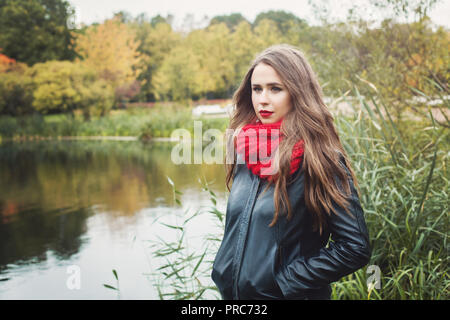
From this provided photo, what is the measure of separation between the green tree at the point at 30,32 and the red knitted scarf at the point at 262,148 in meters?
29.9

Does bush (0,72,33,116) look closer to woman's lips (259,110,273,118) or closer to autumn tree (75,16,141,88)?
autumn tree (75,16,141,88)

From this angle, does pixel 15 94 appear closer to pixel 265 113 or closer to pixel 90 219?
pixel 90 219

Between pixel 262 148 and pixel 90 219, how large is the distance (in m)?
6.84

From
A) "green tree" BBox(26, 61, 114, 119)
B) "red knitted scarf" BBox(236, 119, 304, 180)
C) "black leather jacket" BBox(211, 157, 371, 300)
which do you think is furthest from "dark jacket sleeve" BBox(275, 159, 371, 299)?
"green tree" BBox(26, 61, 114, 119)

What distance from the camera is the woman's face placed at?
130cm

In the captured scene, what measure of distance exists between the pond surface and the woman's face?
1.61 m

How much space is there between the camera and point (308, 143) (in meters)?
1.24

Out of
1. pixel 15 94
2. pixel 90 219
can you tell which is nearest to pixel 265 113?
pixel 90 219

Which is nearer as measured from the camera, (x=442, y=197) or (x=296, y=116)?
(x=296, y=116)

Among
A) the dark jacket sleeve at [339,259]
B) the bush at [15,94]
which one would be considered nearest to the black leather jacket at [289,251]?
the dark jacket sleeve at [339,259]
